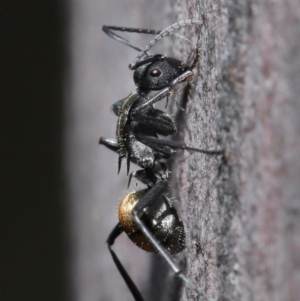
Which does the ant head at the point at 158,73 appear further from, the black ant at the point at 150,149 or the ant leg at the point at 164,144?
the ant leg at the point at 164,144

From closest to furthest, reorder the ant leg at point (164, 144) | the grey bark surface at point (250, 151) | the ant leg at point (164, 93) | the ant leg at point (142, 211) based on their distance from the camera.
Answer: the grey bark surface at point (250, 151) < the ant leg at point (164, 144) < the ant leg at point (142, 211) < the ant leg at point (164, 93)

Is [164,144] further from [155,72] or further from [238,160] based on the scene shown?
[238,160]

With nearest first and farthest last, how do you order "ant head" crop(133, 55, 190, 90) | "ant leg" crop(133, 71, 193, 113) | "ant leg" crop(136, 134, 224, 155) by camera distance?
"ant leg" crop(136, 134, 224, 155) < "ant leg" crop(133, 71, 193, 113) < "ant head" crop(133, 55, 190, 90)

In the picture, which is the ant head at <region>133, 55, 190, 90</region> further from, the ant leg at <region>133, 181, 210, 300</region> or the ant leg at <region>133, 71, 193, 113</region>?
the ant leg at <region>133, 181, 210, 300</region>

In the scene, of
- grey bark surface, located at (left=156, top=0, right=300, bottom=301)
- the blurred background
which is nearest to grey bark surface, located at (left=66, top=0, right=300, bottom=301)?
grey bark surface, located at (left=156, top=0, right=300, bottom=301)

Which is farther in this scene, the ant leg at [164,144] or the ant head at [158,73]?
the ant head at [158,73]

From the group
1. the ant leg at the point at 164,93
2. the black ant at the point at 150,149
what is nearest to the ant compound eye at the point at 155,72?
the black ant at the point at 150,149

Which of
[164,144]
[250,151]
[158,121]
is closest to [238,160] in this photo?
[250,151]

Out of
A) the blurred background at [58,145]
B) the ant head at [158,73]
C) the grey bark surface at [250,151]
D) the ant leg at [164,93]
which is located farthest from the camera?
the blurred background at [58,145]
